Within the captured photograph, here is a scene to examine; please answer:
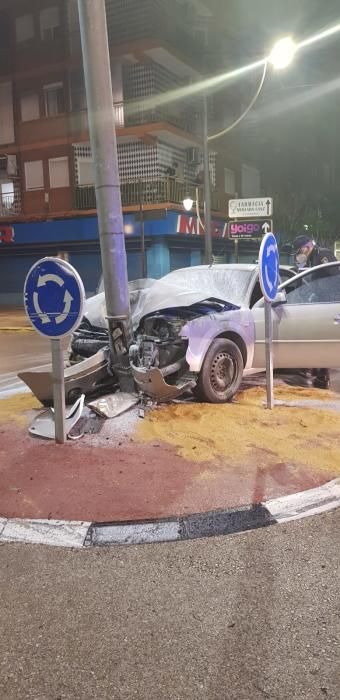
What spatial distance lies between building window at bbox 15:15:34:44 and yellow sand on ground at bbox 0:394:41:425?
26309 mm

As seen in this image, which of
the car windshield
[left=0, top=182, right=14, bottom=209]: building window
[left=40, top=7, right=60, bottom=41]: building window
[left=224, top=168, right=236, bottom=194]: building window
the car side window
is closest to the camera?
the car side window

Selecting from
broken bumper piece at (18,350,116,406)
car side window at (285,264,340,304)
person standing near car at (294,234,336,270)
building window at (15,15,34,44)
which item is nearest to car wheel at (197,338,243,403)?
broken bumper piece at (18,350,116,406)

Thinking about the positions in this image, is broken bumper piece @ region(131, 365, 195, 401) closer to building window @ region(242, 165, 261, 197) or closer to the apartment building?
the apartment building

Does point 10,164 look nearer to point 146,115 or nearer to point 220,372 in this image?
point 146,115

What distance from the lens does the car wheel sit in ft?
20.1

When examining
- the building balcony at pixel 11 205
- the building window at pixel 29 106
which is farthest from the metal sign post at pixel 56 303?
the building window at pixel 29 106

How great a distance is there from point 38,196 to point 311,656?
92.3 feet

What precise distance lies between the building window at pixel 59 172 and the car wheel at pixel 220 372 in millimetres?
22996

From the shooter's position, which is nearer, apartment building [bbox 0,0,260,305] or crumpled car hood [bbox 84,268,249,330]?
crumpled car hood [bbox 84,268,249,330]

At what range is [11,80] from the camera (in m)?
28.3

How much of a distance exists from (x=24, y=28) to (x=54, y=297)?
28.4m

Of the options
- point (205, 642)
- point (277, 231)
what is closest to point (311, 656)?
point (205, 642)

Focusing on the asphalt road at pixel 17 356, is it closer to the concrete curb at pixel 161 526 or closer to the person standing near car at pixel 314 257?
the person standing near car at pixel 314 257

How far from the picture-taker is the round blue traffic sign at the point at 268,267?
5.70 metres
